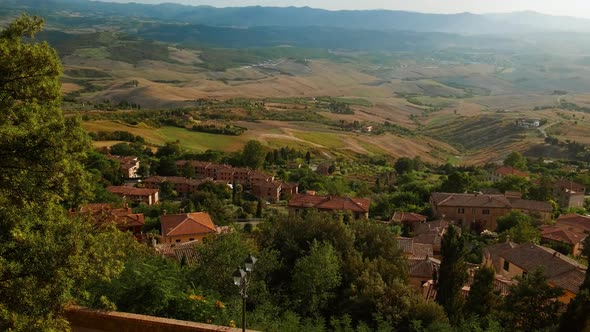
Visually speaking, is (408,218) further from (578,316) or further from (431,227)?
(578,316)

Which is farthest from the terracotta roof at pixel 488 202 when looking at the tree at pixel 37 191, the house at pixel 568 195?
the tree at pixel 37 191

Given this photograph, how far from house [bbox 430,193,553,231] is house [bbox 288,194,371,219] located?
652 cm

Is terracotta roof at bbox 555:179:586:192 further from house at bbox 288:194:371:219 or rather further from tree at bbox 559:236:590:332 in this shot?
tree at bbox 559:236:590:332

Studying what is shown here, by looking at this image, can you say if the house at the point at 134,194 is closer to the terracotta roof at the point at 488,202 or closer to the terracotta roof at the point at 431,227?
the terracotta roof at the point at 431,227

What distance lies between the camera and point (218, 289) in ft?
39.1

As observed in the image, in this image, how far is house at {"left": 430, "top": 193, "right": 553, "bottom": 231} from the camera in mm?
43031

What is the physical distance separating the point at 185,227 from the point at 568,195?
37.3 meters

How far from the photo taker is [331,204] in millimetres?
42719

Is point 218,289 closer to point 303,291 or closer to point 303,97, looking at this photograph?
point 303,291

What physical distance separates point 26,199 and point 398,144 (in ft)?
313

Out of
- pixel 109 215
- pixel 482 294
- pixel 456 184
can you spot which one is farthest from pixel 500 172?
pixel 109 215

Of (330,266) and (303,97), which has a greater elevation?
(330,266)

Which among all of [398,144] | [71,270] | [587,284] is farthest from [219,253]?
[398,144]

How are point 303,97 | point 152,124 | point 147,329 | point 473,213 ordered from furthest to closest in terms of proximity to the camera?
point 303,97
point 152,124
point 473,213
point 147,329
